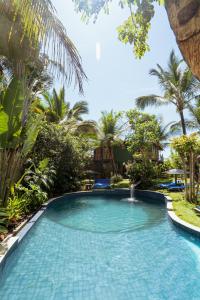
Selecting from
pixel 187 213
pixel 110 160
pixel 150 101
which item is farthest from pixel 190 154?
pixel 110 160

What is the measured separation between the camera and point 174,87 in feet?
64.0

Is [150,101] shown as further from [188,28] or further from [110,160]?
[188,28]

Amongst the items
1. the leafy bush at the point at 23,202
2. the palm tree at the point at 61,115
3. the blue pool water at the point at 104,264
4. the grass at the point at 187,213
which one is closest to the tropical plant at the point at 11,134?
the leafy bush at the point at 23,202

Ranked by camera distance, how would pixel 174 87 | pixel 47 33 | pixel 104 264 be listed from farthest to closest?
pixel 174 87, pixel 104 264, pixel 47 33

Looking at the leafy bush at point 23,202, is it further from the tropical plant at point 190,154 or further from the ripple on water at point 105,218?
the tropical plant at point 190,154

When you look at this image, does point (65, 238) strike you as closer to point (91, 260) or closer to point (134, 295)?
point (91, 260)

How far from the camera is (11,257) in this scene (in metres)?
4.92

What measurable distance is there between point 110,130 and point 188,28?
2240 centimetres

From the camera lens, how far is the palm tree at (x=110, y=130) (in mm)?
22844

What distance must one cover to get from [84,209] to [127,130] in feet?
43.3

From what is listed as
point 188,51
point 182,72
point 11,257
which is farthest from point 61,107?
point 188,51

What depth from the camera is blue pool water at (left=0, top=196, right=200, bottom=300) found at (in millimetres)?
3696

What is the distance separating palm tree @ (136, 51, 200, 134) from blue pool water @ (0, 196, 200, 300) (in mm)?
14226

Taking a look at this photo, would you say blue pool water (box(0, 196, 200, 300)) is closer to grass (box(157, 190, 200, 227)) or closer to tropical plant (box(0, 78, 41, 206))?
grass (box(157, 190, 200, 227))
